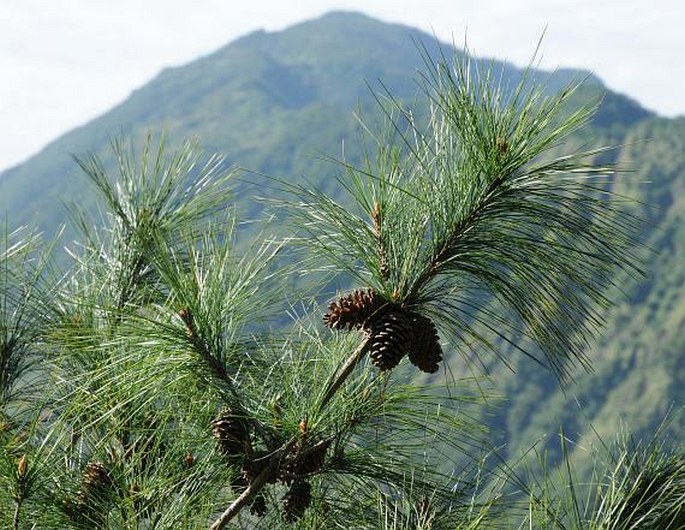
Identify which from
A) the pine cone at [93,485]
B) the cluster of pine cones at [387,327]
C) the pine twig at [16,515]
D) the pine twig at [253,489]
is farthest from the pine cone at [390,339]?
the pine twig at [16,515]

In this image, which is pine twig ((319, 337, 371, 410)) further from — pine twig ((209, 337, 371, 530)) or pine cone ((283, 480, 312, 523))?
pine cone ((283, 480, 312, 523))

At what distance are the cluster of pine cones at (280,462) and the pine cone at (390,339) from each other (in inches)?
10.0

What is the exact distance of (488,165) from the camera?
1874 millimetres

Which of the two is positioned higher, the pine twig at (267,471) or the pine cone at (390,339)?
the pine cone at (390,339)

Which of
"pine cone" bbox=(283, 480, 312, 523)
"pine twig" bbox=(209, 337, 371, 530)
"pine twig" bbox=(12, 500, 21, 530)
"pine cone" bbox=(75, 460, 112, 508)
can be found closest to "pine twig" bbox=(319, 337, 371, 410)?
"pine twig" bbox=(209, 337, 371, 530)

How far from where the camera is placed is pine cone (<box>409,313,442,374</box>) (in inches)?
71.5

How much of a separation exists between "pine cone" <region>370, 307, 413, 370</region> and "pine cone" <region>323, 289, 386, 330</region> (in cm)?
4

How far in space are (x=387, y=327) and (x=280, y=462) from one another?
340 mm

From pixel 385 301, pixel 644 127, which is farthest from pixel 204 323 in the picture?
pixel 644 127

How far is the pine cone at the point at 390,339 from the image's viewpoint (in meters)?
1.78

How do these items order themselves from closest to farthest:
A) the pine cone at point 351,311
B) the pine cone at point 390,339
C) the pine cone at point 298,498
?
1. the pine cone at point 390,339
2. the pine cone at point 351,311
3. the pine cone at point 298,498

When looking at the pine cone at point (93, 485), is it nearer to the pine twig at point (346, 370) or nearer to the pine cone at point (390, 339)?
the pine twig at point (346, 370)

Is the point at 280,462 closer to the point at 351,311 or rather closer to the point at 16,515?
the point at 351,311

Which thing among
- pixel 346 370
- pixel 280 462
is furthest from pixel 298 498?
pixel 346 370
